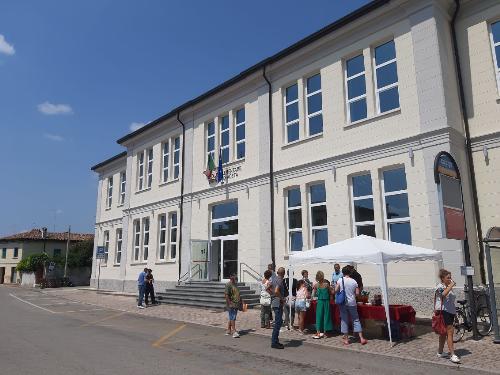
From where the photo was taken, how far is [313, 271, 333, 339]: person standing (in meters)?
10.9

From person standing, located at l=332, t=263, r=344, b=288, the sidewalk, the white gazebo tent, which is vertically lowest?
the sidewalk

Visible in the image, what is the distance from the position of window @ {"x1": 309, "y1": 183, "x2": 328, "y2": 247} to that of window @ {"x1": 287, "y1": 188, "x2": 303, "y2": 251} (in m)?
0.62

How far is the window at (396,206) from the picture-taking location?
44.1ft

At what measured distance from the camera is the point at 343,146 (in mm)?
15438

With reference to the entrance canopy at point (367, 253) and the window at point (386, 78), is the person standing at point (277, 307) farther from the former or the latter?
the window at point (386, 78)

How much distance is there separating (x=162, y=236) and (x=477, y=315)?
59.4 feet

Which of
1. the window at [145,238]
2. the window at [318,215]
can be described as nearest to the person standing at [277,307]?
the window at [318,215]

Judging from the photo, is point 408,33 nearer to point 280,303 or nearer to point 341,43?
point 341,43

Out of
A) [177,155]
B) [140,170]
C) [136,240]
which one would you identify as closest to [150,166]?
[140,170]

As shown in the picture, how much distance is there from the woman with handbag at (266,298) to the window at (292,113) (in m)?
7.71

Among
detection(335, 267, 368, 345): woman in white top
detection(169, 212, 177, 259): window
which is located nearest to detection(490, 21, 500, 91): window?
detection(335, 267, 368, 345): woman in white top

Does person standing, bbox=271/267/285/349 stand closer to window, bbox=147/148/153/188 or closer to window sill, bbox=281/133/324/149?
window sill, bbox=281/133/324/149

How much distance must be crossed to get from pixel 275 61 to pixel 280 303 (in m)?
11.8

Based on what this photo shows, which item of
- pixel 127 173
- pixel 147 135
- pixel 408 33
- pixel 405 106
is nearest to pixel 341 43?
pixel 408 33
